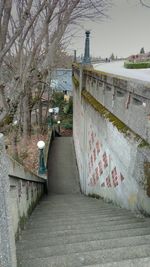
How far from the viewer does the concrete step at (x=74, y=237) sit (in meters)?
2.88

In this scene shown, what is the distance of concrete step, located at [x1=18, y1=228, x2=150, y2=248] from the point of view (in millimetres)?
2875

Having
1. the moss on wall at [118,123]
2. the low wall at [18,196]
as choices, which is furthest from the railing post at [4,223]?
the moss on wall at [118,123]

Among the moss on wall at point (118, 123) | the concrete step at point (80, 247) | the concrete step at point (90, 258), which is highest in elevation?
the moss on wall at point (118, 123)

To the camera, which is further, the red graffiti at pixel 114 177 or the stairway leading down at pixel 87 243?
the red graffiti at pixel 114 177

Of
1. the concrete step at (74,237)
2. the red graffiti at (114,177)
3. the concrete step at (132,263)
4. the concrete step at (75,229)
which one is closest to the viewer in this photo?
the concrete step at (132,263)

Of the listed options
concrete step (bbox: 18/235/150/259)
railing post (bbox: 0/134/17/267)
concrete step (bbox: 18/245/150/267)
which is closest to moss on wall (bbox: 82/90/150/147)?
concrete step (bbox: 18/235/150/259)

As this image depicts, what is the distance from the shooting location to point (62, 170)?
13.5 meters

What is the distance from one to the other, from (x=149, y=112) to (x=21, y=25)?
9.43 ft

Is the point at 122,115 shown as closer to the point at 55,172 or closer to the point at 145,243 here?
the point at 145,243

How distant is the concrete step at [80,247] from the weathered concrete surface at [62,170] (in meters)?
8.88

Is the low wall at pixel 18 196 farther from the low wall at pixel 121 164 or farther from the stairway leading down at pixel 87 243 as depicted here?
the low wall at pixel 121 164

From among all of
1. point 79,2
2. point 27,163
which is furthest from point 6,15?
point 27,163

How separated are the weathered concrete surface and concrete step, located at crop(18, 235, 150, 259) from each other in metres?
8.88

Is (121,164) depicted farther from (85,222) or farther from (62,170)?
(62,170)
